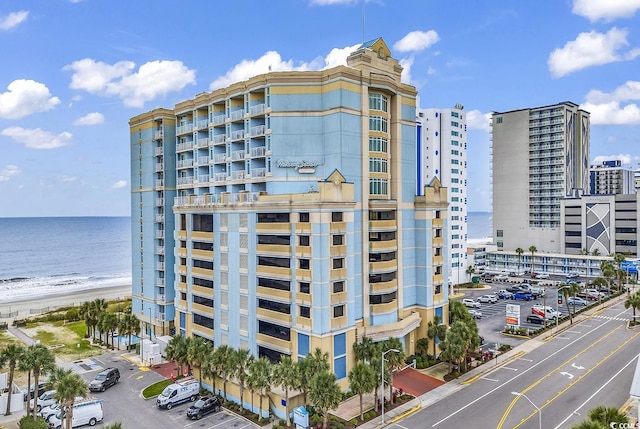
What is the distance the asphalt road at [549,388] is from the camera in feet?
141

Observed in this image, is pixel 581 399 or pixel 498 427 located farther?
pixel 581 399

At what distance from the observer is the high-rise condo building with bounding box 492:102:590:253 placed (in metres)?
140

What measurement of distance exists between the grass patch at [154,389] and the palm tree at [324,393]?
23295 millimetres

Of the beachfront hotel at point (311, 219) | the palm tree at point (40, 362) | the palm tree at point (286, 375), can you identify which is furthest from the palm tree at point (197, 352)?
the palm tree at point (40, 362)

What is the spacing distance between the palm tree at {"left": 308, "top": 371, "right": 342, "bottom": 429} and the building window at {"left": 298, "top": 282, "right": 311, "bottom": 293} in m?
10.4

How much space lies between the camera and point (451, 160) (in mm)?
113125

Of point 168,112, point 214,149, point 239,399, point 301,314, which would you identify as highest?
point 168,112

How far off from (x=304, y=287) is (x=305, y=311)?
255cm

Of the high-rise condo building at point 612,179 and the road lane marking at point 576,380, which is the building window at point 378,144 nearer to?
the road lane marking at point 576,380

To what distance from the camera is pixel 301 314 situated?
158 feet

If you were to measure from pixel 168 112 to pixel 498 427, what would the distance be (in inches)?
2553

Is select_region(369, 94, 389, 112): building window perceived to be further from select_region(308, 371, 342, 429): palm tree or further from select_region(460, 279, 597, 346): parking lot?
select_region(460, 279, 597, 346): parking lot

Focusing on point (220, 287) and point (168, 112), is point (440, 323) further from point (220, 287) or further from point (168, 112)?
point (168, 112)

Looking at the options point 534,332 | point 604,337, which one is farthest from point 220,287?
point 604,337
